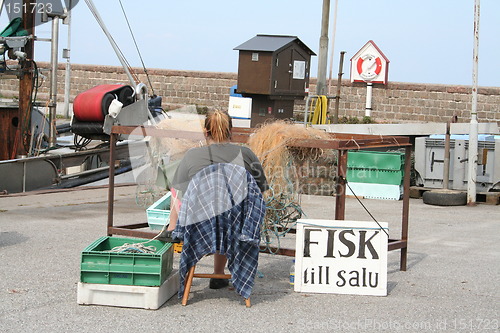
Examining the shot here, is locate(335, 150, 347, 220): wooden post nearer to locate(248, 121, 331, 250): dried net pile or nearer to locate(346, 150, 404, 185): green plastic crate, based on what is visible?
locate(248, 121, 331, 250): dried net pile

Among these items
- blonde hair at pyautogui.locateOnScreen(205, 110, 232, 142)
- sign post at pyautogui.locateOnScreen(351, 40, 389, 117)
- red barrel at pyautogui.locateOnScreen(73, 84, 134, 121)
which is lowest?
blonde hair at pyautogui.locateOnScreen(205, 110, 232, 142)

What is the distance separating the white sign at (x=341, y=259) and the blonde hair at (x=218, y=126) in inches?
42.2

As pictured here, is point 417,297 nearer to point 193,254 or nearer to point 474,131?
point 193,254

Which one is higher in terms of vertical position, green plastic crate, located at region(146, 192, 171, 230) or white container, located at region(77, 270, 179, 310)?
green plastic crate, located at region(146, 192, 171, 230)

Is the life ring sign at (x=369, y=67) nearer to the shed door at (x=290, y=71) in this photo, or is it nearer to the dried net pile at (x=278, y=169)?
the shed door at (x=290, y=71)

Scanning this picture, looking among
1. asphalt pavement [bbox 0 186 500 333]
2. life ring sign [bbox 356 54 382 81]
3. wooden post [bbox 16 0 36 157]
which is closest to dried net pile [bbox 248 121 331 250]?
asphalt pavement [bbox 0 186 500 333]

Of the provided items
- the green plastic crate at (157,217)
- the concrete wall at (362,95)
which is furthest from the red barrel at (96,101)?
the concrete wall at (362,95)

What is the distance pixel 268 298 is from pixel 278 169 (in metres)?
1.34

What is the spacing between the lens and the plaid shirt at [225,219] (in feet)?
19.2

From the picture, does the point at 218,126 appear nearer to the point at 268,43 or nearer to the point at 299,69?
the point at 268,43

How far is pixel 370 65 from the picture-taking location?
1115 inches

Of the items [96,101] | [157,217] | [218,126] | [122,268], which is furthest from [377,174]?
[122,268]

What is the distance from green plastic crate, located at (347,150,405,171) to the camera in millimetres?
14125

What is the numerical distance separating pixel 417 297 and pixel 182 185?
2316 mm
